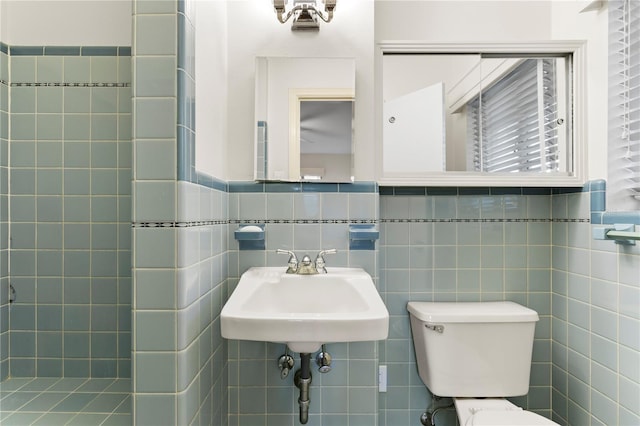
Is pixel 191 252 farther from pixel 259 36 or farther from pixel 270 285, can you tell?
pixel 259 36

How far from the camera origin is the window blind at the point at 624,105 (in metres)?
1.41

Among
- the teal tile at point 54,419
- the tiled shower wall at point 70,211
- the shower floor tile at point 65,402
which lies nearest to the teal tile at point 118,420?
the shower floor tile at point 65,402

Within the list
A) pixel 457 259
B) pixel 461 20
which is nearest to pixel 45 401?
pixel 457 259

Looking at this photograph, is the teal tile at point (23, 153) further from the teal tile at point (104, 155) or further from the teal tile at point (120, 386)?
the teal tile at point (120, 386)

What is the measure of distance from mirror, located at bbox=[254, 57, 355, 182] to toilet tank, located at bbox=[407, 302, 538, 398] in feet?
2.49

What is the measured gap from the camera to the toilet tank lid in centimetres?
155

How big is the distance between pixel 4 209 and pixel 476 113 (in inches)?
78.3

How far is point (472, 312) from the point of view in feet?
5.22

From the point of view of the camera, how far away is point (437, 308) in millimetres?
1660

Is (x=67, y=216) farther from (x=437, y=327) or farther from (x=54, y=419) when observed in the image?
(x=437, y=327)

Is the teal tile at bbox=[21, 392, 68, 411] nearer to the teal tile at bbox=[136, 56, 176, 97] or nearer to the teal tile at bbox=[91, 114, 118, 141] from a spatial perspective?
the teal tile at bbox=[91, 114, 118, 141]

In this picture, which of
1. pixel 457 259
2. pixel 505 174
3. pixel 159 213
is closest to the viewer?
pixel 159 213

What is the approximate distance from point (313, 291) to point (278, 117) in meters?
0.73

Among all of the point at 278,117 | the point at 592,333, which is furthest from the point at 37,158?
the point at 592,333
